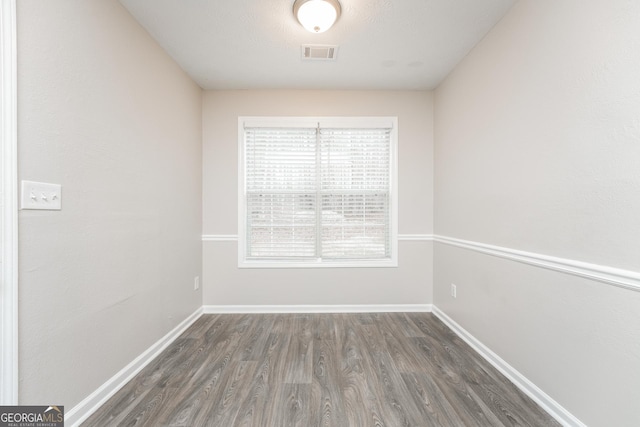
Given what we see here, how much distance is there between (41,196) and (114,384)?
4.14 feet

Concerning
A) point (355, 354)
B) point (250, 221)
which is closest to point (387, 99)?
point (250, 221)

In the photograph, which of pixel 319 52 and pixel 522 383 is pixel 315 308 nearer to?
pixel 522 383

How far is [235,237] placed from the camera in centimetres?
307

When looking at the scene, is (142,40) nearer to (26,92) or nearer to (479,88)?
(26,92)

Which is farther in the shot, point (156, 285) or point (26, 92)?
point (156, 285)

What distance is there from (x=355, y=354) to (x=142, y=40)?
2981 mm

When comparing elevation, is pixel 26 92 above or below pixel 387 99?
below

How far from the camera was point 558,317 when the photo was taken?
4.86 ft

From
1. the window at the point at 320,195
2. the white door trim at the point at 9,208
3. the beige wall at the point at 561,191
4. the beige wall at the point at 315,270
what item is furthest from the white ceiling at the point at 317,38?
the white door trim at the point at 9,208

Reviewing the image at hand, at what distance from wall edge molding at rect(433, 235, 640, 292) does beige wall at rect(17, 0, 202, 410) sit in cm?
266

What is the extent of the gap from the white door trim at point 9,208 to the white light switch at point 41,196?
1.7 inches

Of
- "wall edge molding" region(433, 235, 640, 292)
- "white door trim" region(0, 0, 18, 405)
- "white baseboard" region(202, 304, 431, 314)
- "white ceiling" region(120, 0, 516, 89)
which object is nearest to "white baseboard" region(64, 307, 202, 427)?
"white door trim" region(0, 0, 18, 405)

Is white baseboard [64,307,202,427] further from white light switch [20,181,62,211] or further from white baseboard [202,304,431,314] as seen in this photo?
white light switch [20,181,62,211]

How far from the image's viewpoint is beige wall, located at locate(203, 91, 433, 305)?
10.0ft
